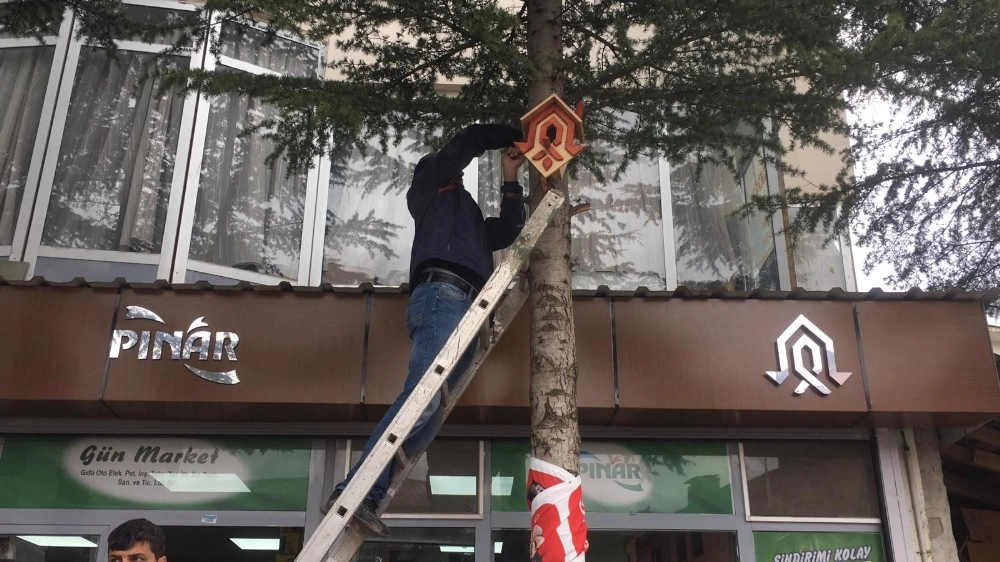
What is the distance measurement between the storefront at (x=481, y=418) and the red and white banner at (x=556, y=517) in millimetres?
2186

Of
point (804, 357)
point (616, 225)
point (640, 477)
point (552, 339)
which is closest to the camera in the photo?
point (552, 339)

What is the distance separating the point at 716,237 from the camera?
28.6 feet

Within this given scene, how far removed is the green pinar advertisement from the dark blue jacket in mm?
3269

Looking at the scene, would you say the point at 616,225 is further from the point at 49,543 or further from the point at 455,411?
the point at 49,543

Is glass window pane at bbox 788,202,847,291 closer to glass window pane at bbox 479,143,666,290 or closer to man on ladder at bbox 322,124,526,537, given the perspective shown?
glass window pane at bbox 479,143,666,290

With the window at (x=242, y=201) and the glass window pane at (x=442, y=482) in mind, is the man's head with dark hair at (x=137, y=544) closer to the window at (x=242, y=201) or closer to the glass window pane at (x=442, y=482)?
the glass window pane at (x=442, y=482)

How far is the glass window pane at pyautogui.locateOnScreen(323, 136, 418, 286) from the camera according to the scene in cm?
826

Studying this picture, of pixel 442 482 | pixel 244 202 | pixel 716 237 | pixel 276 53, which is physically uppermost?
pixel 276 53

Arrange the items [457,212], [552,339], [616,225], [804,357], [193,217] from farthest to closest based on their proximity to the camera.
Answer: [616,225] → [193,217] → [804,357] → [457,212] → [552,339]

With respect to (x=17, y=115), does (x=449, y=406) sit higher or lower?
lower

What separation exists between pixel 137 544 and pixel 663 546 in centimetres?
425

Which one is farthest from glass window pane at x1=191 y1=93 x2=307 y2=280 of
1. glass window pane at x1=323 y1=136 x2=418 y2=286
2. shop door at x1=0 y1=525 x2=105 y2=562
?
shop door at x1=0 y1=525 x2=105 y2=562

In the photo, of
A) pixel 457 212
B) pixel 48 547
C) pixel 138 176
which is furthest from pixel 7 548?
pixel 457 212

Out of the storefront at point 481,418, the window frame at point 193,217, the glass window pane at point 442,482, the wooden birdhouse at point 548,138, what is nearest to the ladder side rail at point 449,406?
the wooden birdhouse at point 548,138
